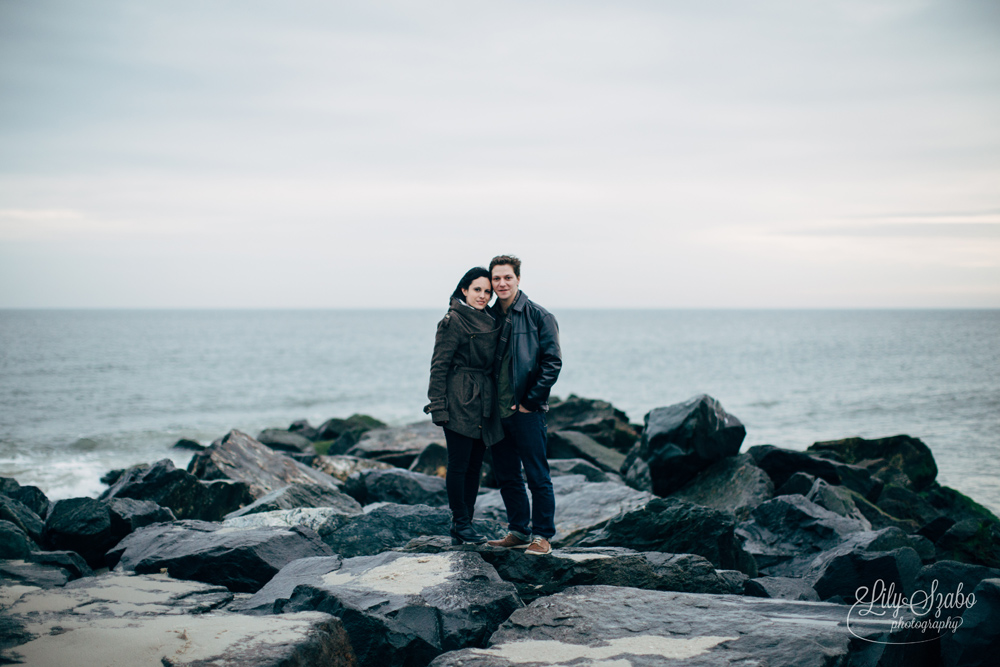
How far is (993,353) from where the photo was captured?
184ft

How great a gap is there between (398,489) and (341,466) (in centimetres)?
360

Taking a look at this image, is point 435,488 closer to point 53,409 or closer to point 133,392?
point 53,409

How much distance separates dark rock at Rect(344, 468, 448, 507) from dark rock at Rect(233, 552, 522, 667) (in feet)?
12.1

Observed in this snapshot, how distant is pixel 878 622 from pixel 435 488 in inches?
230

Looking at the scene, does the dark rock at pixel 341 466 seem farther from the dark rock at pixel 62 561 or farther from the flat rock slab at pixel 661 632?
the flat rock slab at pixel 661 632

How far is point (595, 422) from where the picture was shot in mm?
16531

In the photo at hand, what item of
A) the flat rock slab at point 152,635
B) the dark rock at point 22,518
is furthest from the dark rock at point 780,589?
the dark rock at point 22,518

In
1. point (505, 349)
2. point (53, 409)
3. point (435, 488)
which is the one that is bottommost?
point (53, 409)

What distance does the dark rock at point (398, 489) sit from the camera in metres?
9.08

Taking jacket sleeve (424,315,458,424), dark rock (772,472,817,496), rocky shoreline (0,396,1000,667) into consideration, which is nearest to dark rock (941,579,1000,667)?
rocky shoreline (0,396,1000,667)

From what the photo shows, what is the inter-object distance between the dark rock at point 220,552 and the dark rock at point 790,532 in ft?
15.3

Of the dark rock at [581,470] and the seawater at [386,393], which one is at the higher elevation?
the dark rock at [581,470]

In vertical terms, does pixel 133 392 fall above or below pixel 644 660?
below

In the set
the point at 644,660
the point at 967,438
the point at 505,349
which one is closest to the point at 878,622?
the point at 644,660
